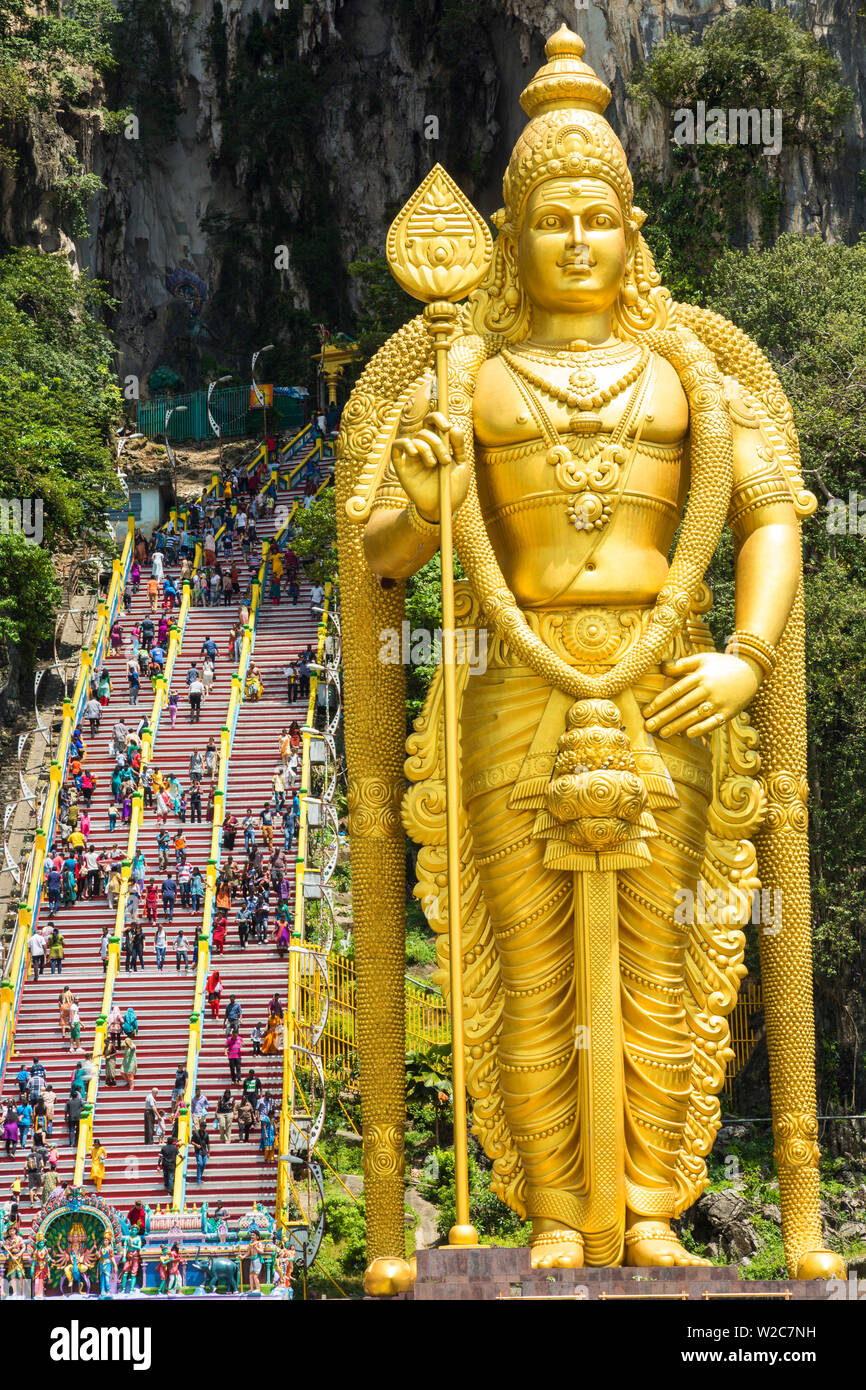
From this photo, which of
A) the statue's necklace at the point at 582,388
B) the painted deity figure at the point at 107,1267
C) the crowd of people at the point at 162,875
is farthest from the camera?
the crowd of people at the point at 162,875

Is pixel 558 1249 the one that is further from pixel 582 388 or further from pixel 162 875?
pixel 162 875

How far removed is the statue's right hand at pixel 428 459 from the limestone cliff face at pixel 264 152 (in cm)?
2781

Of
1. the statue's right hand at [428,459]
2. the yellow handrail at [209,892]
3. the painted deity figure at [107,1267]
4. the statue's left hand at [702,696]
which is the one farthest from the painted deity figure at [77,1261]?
the statue's right hand at [428,459]

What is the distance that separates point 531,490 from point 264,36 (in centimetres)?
3766

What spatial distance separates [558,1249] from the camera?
10.4 m

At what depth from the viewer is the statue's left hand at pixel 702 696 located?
427 inches

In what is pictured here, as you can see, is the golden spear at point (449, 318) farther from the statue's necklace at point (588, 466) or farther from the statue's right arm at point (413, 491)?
the statue's necklace at point (588, 466)

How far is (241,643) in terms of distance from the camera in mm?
29266

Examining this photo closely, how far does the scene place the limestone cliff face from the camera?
40781mm

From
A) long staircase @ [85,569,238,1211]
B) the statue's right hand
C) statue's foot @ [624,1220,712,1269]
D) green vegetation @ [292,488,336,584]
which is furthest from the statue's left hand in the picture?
green vegetation @ [292,488,336,584]

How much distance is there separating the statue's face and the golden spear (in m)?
0.44

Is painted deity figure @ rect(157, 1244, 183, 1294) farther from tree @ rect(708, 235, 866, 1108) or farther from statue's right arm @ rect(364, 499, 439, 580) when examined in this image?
statue's right arm @ rect(364, 499, 439, 580)

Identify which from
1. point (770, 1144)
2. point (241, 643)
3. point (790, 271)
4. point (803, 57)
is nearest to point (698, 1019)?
point (770, 1144)

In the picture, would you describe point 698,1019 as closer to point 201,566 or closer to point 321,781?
point 321,781
